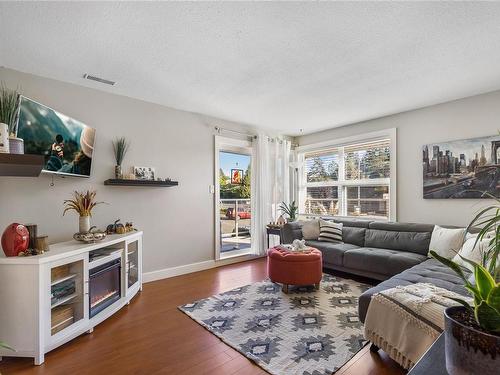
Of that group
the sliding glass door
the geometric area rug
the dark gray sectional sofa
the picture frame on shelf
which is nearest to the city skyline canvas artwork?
the dark gray sectional sofa

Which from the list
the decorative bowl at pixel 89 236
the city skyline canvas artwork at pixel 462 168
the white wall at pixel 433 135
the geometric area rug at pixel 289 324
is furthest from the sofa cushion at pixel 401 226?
the decorative bowl at pixel 89 236

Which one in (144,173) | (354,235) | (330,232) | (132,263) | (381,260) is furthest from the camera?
(330,232)

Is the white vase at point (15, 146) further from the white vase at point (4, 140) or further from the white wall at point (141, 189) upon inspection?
the white wall at point (141, 189)

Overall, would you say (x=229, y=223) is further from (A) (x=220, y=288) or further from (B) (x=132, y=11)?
(B) (x=132, y=11)

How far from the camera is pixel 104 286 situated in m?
2.62

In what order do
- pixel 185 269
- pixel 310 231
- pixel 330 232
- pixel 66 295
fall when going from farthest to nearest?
pixel 310 231
pixel 330 232
pixel 185 269
pixel 66 295

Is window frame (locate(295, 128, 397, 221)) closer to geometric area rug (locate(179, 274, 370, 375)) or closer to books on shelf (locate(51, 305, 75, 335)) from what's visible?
geometric area rug (locate(179, 274, 370, 375))

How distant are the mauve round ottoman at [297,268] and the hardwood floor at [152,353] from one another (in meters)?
1.09

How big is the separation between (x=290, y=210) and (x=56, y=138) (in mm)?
3832

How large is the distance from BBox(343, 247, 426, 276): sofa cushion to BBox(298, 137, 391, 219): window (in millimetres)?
1094

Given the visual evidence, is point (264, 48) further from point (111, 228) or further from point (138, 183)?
point (111, 228)

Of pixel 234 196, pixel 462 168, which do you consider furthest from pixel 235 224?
pixel 462 168

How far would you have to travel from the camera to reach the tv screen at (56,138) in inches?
91.4

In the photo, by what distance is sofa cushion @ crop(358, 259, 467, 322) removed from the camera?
82.6 inches
